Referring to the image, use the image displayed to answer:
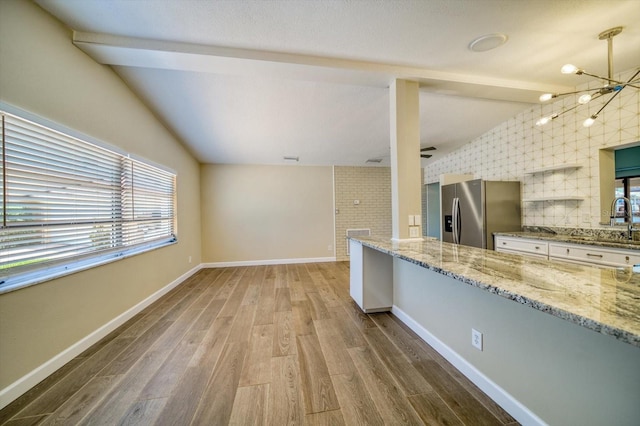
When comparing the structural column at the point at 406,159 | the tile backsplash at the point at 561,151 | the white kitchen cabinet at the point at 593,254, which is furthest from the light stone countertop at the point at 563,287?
the tile backsplash at the point at 561,151

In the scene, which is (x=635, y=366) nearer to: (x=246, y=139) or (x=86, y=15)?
(x=86, y=15)

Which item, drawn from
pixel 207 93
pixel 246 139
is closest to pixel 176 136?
pixel 246 139

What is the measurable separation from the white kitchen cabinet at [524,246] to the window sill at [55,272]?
436cm

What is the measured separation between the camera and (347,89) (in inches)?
107

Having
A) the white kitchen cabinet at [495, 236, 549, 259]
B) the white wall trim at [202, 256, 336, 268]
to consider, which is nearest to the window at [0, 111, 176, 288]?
the white wall trim at [202, 256, 336, 268]

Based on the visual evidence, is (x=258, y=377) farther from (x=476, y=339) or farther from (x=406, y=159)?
(x=406, y=159)

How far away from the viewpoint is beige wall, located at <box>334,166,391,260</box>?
554 cm

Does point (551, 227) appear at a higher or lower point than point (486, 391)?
higher

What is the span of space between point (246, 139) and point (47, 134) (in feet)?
8.05

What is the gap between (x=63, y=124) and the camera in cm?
176

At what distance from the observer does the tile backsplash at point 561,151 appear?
2496 mm

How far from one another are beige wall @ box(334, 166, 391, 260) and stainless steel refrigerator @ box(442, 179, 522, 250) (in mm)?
2054

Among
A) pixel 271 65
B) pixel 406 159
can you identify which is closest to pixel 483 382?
pixel 406 159

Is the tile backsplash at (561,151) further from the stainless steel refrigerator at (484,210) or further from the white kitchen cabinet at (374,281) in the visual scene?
the white kitchen cabinet at (374,281)
